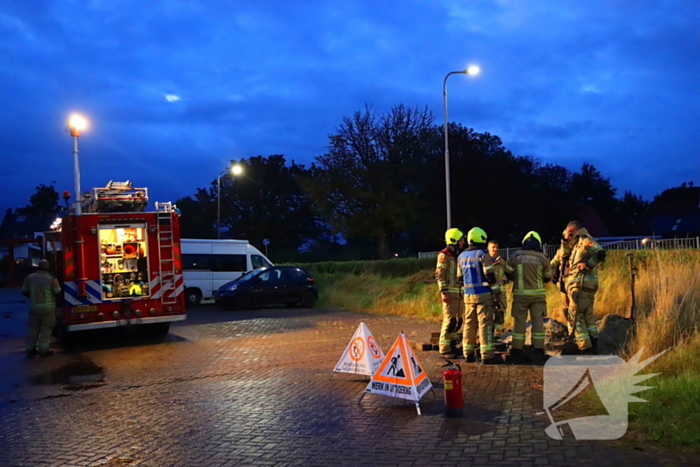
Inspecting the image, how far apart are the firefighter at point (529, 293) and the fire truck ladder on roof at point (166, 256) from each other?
7.37 m

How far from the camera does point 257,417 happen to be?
271 inches

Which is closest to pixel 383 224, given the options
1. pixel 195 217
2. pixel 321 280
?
pixel 321 280

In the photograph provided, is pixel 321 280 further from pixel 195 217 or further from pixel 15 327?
pixel 195 217

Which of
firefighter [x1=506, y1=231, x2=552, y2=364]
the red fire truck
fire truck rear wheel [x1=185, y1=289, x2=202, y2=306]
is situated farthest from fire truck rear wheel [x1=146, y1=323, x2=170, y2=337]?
firefighter [x1=506, y1=231, x2=552, y2=364]

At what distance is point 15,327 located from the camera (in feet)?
59.3

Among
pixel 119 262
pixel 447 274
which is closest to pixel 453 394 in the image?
pixel 447 274

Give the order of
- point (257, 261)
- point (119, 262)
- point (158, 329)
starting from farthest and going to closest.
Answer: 1. point (257, 261)
2. point (158, 329)
3. point (119, 262)

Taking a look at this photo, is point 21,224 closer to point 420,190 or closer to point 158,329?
point 420,190

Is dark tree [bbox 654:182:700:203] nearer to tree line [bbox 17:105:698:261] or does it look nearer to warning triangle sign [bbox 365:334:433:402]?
tree line [bbox 17:105:698:261]

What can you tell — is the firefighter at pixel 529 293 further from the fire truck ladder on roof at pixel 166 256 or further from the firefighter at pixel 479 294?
the fire truck ladder on roof at pixel 166 256

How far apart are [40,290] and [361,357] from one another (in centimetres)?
712

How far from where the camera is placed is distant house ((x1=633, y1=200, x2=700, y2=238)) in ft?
146

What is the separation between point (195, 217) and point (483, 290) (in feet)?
187

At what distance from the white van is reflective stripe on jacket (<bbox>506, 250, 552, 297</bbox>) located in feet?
49.6
